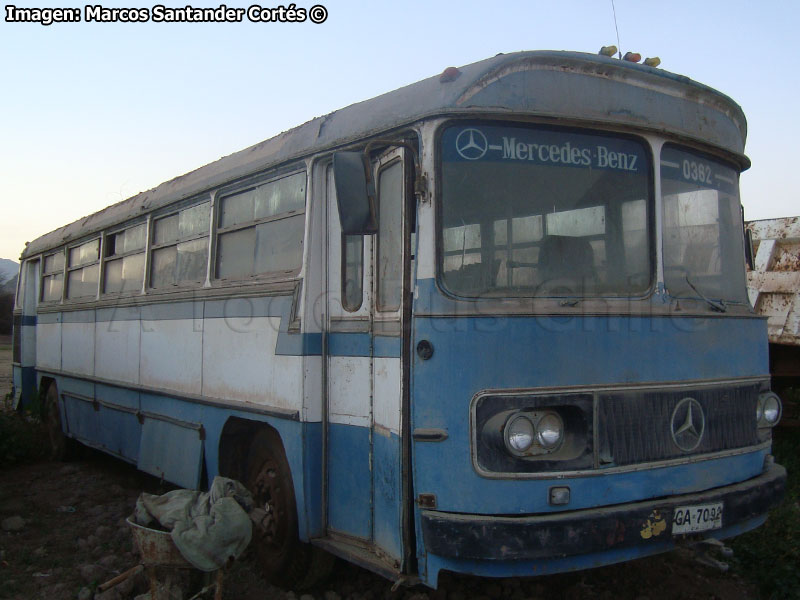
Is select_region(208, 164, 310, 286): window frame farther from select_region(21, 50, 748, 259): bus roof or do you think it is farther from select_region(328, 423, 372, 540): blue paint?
select_region(328, 423, 372, 540): blue paint

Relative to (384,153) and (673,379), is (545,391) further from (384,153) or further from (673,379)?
(384,153)

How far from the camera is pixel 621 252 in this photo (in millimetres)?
3881

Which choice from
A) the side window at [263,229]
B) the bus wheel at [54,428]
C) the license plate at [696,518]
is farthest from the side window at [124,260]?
the license plate at [696,518]

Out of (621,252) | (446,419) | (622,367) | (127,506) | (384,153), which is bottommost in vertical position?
(127,506)

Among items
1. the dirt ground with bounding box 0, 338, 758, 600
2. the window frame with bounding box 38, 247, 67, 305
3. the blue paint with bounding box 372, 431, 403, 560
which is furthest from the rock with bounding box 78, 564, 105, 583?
the window frame with bounding box 38, 247, 67, 305

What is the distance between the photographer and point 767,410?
435 cm

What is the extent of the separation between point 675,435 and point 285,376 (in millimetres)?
2190

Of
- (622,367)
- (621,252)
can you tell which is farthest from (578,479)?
(621,252)

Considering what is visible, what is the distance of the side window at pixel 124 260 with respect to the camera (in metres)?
7.17

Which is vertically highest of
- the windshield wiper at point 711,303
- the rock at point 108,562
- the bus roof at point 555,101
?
the bus roof at point 555,101

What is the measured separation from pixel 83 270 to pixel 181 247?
3073 mm

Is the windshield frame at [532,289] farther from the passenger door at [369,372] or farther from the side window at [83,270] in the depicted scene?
the side window at [83,270]

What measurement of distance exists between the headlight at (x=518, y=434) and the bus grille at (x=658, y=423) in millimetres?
362

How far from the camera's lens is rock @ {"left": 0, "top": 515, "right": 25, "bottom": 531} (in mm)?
6125
